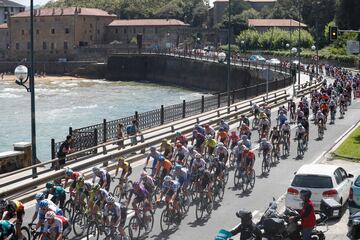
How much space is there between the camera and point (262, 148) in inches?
930

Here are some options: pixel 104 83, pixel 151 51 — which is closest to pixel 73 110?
pixel 104 83

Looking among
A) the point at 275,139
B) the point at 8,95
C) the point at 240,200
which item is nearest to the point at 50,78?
the point at 8,95

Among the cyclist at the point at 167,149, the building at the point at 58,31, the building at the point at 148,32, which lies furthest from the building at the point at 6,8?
the cyclist at the point at 167,149

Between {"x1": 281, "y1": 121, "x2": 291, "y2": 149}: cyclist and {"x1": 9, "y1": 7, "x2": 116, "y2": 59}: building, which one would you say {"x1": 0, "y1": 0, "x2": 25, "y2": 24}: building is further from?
{"x1": 281, "y1": 121, "x2": 291, "y2": 149}: cyclist

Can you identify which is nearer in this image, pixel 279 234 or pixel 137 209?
pixel 279 234

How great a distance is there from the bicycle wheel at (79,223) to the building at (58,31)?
11893cm

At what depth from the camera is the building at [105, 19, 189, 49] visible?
14262 centimetres

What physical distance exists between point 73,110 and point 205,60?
3002 cm

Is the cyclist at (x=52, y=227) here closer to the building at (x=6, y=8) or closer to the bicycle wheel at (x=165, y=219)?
the bicycle wheel at (x=165, y=219)

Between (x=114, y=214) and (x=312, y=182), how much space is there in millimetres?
5456

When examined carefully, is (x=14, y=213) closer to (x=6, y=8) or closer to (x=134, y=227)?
(x=134, y=227)

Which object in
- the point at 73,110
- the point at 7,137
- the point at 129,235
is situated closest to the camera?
the point at 129,235

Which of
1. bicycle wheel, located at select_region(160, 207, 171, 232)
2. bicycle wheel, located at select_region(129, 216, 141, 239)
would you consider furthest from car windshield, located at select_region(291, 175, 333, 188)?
bicycle wheel, located at select_region(129, 216, 141, 239)

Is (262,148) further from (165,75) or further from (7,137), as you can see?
(165,75)
